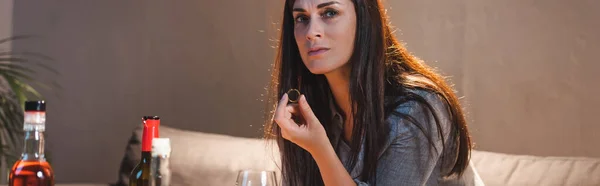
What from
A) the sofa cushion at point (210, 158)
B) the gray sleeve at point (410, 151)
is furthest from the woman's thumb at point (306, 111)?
the sofa cushion at point (210, 158)

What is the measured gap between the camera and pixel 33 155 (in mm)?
1208

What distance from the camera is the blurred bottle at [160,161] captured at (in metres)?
1.25

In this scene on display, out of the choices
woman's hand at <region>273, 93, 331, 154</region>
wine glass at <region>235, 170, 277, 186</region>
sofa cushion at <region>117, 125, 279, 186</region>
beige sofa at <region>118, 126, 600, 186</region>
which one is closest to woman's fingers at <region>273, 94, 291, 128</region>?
woman's hand at <region>273, 93, 331, 154</region>

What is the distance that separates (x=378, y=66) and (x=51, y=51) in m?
2.24

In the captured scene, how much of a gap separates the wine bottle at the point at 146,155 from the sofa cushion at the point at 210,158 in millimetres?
1349

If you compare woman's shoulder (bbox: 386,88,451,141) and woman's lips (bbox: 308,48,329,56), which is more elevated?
woman's lips (bbox: 308,48,329,56)

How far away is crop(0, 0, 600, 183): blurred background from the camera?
2891 mm

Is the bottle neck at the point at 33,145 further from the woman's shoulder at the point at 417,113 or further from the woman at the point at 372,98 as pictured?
the woman's shoulder at the point at 417,113

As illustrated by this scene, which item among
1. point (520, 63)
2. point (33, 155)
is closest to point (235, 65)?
point (520, 63)

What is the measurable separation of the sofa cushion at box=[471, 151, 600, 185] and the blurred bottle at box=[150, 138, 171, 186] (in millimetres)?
1515

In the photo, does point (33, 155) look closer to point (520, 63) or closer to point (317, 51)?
point (317, 51)

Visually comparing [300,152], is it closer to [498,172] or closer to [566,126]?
[498,172]

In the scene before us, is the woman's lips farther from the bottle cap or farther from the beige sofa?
the bottle cap

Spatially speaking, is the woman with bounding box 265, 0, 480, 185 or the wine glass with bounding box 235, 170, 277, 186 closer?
the wine glass with bounding box 235, 170, 277, 186
